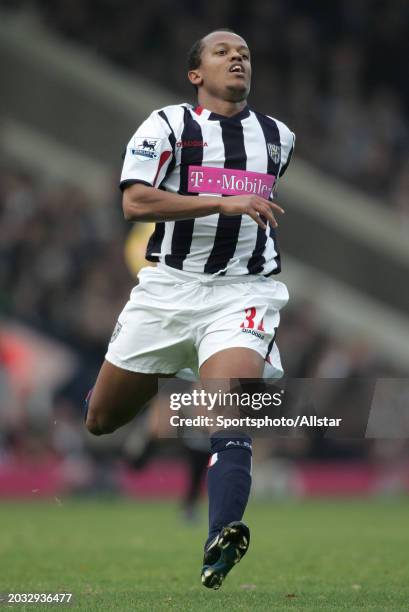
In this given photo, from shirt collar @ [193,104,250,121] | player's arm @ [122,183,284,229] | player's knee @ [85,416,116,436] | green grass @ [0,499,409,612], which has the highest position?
shirt collar @ [193,104,250,121]

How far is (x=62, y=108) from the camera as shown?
1833 cm

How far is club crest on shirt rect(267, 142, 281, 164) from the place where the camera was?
5955mm

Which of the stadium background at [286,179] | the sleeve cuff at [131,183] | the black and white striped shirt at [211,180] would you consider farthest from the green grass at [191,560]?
the stadium background at [286,179]

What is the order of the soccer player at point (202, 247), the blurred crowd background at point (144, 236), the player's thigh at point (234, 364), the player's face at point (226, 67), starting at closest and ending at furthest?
the player's thigh at point (234, 364) → the soccer player at point (202, 247) → the player's face at point (226, 67) → the blurred crowd background at point (144, 236)

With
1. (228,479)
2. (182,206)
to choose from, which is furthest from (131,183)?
(228,479)

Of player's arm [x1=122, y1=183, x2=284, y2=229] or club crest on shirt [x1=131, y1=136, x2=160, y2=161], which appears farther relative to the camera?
club crest on shirt [x1=131, y1=136, x2=160, y2=161]

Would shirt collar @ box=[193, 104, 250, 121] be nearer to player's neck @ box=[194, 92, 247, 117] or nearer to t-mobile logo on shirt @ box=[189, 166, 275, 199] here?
player's neck @ box=[194, 92, 247, 117]

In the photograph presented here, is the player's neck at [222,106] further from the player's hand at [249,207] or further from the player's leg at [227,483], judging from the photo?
the player's leg at [227,483]

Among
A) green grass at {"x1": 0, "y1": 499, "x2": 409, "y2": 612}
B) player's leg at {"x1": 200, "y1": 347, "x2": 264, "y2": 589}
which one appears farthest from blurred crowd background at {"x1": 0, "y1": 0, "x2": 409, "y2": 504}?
player's leg at {"x1": 200, "y1": 347, "x2": 264, "y2": 589}

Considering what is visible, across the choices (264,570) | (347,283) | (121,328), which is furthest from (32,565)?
(347,283)

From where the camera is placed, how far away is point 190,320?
18.8 ft

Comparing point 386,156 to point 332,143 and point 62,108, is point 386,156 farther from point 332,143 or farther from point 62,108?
point 62,108

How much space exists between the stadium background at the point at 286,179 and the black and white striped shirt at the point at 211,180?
359 inches

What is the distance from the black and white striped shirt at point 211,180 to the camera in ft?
19.0
